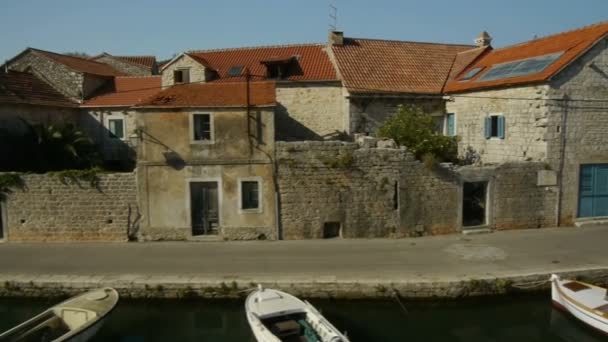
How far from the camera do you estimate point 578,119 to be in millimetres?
17938

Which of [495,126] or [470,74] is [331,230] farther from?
[470,74]

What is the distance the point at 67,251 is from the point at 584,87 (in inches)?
768

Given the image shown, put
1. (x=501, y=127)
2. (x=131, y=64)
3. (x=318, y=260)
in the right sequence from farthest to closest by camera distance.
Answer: (x=131, y=64)
(x=501, y=127)
(x=318, y=260)

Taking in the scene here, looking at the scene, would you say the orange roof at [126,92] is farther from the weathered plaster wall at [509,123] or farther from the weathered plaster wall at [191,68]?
the weathered plaster wall at [509,123]

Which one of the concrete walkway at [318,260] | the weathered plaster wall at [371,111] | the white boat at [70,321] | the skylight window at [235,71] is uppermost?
the skylight window at [235,71]

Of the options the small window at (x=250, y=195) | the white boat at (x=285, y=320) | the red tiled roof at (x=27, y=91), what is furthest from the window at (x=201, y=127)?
the red tiled roof at (x=27, y=91)

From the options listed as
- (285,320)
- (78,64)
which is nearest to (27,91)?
(78,64)

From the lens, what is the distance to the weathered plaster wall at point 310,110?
22578 mm

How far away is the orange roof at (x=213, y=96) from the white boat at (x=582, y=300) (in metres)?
10.2

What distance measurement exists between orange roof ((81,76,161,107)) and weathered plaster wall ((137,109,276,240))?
7.87m

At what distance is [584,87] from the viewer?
17844 mm

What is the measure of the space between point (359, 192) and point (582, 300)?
24.7ft

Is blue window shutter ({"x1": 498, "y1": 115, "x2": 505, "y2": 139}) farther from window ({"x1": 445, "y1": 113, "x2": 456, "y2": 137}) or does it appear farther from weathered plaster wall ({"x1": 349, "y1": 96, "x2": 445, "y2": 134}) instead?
weathered plaster wall ({"x1": 349, "y1": 96, "x2": 445, "y2": 134})

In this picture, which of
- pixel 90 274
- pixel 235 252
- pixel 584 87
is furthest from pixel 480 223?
pixel 90 274
